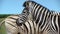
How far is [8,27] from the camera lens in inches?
65.1

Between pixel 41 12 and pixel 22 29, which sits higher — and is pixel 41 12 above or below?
above

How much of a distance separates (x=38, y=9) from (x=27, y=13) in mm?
107

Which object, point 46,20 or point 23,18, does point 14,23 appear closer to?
point 23,18

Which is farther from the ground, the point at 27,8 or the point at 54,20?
the point at 27,8

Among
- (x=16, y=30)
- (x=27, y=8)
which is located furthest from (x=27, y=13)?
(x=16, y=30)

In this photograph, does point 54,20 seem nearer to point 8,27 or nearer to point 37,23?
point 37,23

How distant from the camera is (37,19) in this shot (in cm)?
161

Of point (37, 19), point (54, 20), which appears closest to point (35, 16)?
point (37, 19)

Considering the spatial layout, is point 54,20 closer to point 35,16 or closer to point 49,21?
point 49,21

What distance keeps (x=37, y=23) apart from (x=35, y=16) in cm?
7

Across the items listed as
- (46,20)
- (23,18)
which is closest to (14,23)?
(23,18)

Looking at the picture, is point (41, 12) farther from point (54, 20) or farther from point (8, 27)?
point (8, 27)

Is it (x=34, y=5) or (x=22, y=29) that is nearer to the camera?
(x=22, y=29)

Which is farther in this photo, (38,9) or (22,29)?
(38,9)
